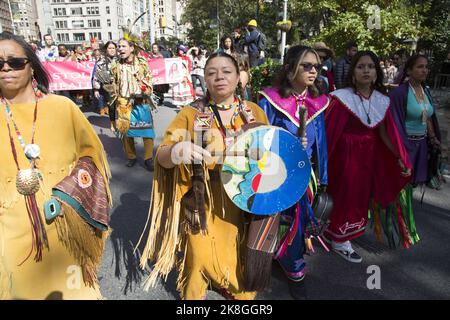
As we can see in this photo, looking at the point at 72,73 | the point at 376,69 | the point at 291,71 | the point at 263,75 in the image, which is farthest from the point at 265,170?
the point at 72,73

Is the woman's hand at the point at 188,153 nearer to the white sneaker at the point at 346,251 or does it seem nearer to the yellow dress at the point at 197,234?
the yellow dress at the point at 197,234

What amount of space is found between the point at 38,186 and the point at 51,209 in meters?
0.16

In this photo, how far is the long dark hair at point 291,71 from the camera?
235 cm

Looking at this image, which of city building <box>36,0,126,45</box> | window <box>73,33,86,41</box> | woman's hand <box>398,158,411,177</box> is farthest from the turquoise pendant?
window <box>73,33,86,41</box>

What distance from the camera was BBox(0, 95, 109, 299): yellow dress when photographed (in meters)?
1.71

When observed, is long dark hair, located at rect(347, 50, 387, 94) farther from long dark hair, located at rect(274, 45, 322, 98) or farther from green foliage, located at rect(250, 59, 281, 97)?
green foliage, located at rect(250, 59, 281, 97)

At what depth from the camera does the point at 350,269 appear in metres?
2.87

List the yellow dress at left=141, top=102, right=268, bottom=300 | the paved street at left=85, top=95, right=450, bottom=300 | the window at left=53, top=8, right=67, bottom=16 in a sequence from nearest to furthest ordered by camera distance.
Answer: the yellow dress at left=141, top=102, right=268, bottom=300, the paved street at left=85, top=95, right=450, bottom=300, the window at left=53, top=8, right=67, bottom=16

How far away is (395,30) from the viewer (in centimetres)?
657

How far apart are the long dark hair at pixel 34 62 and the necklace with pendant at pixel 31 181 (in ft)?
0.62

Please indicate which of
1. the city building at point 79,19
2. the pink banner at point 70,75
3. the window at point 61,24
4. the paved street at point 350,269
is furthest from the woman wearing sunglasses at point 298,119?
the window at point 61,24

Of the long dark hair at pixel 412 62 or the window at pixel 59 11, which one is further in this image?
A: the window at pixel 59 11

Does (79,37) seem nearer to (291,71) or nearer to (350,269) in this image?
(291,71)

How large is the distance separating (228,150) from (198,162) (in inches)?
7.1
